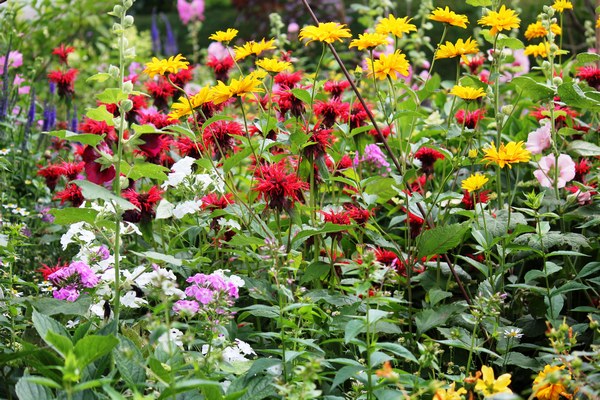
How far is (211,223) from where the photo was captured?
7.69 feet

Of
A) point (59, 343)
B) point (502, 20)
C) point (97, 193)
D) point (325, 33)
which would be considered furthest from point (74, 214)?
point (502, 20)

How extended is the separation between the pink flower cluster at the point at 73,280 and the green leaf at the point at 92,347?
1.34 feet

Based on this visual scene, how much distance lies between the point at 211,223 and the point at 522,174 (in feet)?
3.83

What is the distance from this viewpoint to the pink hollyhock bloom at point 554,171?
2453 mm

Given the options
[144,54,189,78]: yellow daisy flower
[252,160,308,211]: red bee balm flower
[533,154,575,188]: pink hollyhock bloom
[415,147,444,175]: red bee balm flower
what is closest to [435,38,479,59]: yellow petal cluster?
[415,147,444,175]: red bee balm flower

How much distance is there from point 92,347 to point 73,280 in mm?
515

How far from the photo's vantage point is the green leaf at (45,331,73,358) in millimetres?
1532

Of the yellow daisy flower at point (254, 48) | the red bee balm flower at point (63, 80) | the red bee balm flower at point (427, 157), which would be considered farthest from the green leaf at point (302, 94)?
the red bee balm flower at point (63, 80)

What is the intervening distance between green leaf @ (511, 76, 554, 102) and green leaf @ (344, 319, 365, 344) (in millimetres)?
939

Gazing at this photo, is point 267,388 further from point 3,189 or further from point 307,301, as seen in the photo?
point 3,189

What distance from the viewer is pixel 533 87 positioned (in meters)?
2.24

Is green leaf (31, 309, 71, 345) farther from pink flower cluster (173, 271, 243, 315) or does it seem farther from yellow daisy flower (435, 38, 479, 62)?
yellow daisy flower (435, 38, 479, 62)

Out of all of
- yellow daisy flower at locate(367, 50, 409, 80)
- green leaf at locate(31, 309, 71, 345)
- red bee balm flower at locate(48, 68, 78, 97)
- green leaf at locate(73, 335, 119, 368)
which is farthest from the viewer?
red bee balm flower at locate(48, 68, 78, 97)

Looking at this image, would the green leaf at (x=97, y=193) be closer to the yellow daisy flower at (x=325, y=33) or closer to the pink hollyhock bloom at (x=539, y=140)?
the yellow daisy flower at (x=325, y=33)
